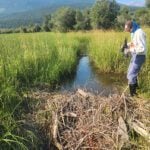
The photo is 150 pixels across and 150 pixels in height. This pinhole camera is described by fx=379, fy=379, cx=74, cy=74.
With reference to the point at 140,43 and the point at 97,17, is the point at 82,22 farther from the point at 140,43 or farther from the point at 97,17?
the point at 140,43

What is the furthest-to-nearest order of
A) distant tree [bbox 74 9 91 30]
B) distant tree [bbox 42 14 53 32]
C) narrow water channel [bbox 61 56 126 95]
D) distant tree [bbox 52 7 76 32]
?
distant tree [bbox 42 14 53 32], distant tree [bbox 52 7 76 32], distant tree [bbox 74 9 91 30], narrow water channel [bbox 61 56 126 95]

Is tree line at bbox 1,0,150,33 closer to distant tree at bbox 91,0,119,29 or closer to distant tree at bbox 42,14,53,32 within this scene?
distant tree at bbox 91,0,119,29

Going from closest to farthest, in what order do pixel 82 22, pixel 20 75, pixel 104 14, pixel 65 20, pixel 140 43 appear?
pixel 140 43, pixel 20 75, pixel 104 14, pixel 82 22, pixel 65 20

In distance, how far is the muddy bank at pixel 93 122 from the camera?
17.1 ft

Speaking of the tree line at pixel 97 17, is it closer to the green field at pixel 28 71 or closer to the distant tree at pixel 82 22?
the distant tree at pixel 82 22

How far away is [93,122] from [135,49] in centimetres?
248

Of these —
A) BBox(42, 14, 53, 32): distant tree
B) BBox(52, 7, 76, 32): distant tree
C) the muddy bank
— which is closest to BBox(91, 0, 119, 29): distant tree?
BBox(52, 7, 76, 32): distant tree

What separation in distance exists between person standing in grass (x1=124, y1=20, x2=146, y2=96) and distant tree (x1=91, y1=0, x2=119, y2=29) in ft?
89.8

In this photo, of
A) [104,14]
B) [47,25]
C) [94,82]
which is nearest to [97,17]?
[104,14]

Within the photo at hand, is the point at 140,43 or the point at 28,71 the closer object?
the point at 140,43

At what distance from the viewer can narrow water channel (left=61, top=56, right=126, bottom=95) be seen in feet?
29.2

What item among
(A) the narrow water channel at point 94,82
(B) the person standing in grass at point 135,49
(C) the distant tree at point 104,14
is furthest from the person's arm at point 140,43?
(C) the distant tree at point 104,14

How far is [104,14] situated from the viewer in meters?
35.6

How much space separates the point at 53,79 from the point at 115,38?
3470mm
